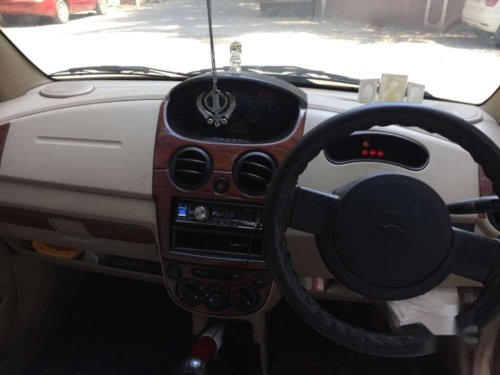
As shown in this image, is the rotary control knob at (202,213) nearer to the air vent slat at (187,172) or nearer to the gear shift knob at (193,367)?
the air vent slat at (187,172)

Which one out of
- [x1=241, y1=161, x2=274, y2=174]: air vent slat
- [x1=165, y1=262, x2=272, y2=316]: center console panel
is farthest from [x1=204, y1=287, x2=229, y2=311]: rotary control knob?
[x1=241, y1=161, x2=274, y2=174]: air vent slat

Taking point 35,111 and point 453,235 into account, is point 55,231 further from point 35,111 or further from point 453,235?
point 453,235

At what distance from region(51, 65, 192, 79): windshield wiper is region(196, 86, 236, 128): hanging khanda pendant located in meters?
0.38

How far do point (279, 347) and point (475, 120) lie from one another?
1.47 metres

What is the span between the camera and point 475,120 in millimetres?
1826

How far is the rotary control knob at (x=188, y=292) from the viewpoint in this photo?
199 cm

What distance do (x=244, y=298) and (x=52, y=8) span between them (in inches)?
61.1

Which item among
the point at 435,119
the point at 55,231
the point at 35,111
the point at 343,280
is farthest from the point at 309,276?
the point at 35,111

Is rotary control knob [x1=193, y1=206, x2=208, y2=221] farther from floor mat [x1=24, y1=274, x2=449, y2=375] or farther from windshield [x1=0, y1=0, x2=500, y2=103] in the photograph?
floor mat [x1=24, y1=274, x2=449, y2=375]

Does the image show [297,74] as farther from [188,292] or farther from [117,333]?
[117,333]

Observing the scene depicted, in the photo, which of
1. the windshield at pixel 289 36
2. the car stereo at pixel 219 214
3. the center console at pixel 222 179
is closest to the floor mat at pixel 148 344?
the center console at pixel 222 179

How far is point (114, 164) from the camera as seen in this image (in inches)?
74.3

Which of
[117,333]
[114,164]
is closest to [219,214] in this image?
[114,164]

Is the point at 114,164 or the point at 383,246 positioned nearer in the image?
the point at 383,246
